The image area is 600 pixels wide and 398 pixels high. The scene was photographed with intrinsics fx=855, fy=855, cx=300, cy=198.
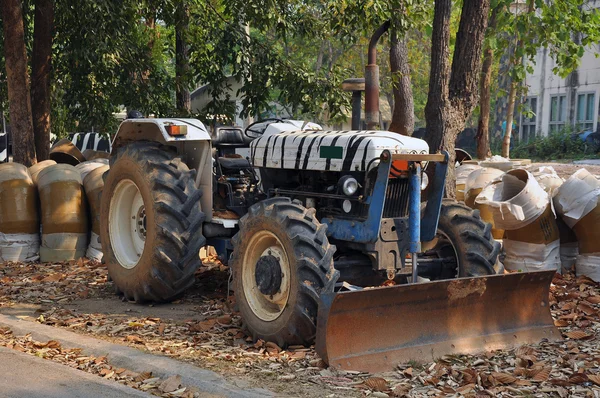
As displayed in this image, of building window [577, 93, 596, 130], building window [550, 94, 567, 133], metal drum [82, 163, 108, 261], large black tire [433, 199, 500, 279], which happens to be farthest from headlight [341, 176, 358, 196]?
building window [550, 94, 567, 133]

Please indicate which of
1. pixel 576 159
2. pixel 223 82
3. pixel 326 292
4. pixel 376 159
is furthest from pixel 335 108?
pixel 576 159

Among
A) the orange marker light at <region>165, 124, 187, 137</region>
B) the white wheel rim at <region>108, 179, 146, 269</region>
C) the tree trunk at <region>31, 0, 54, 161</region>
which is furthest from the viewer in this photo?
the tree trunk at <region>31, 0, 54, 161</region>

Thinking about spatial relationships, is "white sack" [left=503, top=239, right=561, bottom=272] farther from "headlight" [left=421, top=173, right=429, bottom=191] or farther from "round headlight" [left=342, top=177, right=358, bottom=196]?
"round headlight" [left=342, top=177, right=358, bottom=196]

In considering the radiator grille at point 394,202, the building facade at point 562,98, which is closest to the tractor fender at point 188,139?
the radiator grille at point 394,202

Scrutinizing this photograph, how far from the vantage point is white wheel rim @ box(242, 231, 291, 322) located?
6461 millimetres

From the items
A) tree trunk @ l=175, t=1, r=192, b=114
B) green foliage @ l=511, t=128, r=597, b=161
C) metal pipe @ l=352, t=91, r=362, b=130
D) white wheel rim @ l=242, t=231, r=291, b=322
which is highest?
tree trunk @ l=175, t=1, r=192, b=114

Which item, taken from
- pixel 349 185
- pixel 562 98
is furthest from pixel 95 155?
pixel 562 98

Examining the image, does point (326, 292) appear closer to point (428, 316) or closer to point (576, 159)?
point (428, 316)

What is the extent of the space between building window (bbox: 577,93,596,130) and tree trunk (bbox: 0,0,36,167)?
2770cm

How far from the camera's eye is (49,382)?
18.2 feet

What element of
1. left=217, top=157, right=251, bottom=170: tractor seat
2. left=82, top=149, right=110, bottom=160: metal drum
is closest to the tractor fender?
left=217, top=157, right=251, bottom=170: tractor seat

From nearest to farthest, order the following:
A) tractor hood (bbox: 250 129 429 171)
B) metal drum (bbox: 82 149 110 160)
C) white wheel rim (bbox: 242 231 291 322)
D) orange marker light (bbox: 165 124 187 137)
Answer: white wheel rim (bbox: 242 231 291 322), tractor hood (bbox: 250 129 429 171), orange marker light (bbox: 165 124 187 137), metal drum (bbox: 82 149 110 160)

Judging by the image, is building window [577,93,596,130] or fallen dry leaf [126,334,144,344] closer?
fallen dry leaf [126,334,144,344]

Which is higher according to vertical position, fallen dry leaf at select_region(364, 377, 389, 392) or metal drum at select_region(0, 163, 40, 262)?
metal drum at select_region(0, 163, 40, 262)
